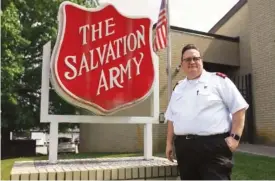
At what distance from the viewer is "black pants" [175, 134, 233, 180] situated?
2.79 meters

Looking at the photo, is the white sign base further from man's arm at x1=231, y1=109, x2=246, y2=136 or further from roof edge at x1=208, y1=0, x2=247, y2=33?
roof edge at x1=208, y1=0, x2=247, y2=33

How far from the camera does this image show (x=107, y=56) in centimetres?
462

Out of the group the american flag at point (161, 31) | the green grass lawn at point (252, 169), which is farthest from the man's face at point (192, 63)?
the american flag at point (161, 31)

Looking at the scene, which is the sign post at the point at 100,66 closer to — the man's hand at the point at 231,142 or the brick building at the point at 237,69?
the man's hand at the point at 231,142

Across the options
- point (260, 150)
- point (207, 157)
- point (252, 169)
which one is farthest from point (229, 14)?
point (207, 157)

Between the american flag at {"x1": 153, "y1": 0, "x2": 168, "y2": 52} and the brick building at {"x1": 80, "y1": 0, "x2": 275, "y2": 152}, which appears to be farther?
the brick building at {"x1": 80, "y1": 0, "x2": 275, "y2": 152}

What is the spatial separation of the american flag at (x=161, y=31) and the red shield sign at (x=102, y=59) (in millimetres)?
5365

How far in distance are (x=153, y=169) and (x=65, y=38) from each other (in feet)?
6.24

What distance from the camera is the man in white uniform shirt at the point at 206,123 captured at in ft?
9.24

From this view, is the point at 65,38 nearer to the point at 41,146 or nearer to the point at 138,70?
the point at 138,70

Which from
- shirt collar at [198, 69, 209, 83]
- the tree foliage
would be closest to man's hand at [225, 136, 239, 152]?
shirt collar at [198, 69, 209, 83]

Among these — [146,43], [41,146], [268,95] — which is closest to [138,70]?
[146,43]

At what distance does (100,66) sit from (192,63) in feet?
5.69

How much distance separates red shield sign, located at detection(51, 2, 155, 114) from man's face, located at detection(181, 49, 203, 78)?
A: 1653 millimetres
